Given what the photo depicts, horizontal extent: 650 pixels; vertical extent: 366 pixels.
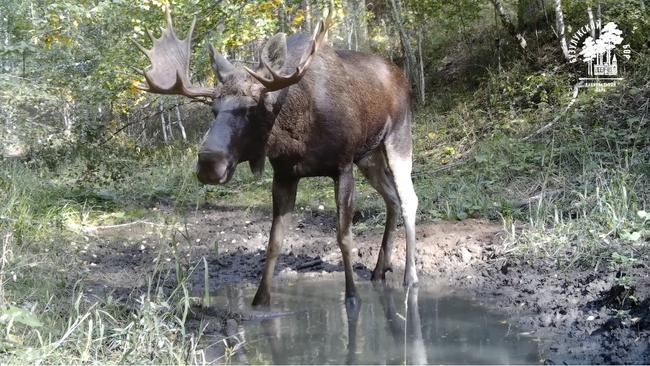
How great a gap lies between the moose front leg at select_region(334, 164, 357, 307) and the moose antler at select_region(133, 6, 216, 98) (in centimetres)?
137

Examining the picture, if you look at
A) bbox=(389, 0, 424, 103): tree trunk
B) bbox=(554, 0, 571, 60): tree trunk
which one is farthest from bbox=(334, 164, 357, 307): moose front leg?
bbox=(389, 0, 424, 103): tree trunk

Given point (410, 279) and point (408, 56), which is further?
point (408, 56)

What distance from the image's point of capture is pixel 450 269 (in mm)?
7168

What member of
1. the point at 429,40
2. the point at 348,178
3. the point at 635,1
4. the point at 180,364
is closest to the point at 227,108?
the point at 348,178

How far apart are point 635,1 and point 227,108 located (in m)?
8.47

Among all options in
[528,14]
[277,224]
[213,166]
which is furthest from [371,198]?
[528,14]

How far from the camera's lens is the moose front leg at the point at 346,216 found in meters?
6.24

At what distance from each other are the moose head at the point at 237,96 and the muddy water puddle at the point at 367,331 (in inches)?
48.2

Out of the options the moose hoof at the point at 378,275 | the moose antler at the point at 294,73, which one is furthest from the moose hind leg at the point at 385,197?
the moose antler at the point at 294,73

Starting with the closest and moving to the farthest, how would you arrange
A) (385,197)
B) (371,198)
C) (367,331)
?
(367,331), (385,197), (371,198)

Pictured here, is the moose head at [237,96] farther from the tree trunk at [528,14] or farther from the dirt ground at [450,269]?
the tree trunk at [528,14]

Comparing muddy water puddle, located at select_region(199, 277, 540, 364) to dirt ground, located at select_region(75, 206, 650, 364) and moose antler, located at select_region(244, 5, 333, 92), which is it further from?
moose antler, located at select_region(244, 5, 333, 92)

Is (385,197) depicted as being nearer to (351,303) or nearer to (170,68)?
(351,303)

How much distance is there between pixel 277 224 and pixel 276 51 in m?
1.52
